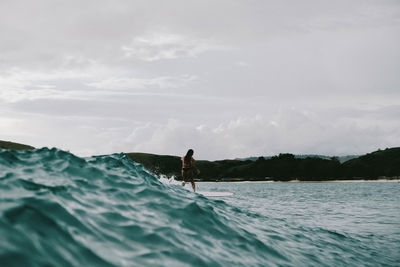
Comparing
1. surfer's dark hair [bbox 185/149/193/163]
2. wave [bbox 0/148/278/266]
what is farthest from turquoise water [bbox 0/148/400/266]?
surfer's dark hair [bbox 185/149/193/163]

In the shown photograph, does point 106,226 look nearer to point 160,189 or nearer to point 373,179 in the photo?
point 160,189

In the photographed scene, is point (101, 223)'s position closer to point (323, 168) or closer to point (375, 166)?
point (323, 168)

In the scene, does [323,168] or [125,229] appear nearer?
[125,229]

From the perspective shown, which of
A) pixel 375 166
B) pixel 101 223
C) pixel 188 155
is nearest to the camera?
pixel 101 223

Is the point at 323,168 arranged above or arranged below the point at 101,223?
above

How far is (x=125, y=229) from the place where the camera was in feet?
20.3

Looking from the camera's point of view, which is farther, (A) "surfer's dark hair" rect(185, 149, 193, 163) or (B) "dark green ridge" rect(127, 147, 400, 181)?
(B) "dark green ridge" rect(127, 147, 400, 181)

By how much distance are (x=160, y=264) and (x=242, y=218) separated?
5.72m

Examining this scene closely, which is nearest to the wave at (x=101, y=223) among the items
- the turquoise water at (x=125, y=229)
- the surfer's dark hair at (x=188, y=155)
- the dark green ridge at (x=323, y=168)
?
the turquoise water at (x=125, y=229)

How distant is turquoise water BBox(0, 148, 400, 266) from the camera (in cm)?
489

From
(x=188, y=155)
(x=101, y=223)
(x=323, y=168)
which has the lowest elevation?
(x=101, y=223)

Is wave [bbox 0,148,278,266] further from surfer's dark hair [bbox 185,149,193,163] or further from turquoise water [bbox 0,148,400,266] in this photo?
surfer's dark hair [bbox 185,149,193,163]

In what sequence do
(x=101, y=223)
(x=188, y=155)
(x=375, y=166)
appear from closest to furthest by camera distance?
(x=101, y=223) → (x=188, y=155) → (x=375, y=166)

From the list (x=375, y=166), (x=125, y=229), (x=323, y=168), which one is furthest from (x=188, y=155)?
(x=375, y=166)
